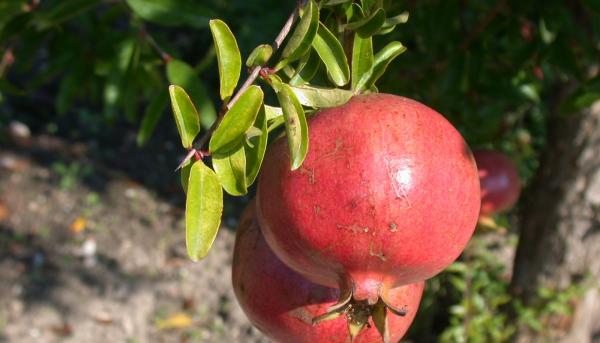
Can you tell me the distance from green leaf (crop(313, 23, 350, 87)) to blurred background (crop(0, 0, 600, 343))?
0.14m

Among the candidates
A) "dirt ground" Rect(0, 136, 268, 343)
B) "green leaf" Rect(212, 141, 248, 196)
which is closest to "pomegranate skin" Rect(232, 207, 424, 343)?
"green leaf" Rect(212, 141, 248, 196)

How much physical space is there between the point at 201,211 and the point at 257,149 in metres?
0.09

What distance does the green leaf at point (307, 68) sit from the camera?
2.43ft

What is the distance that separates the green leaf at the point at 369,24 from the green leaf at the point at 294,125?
12cm

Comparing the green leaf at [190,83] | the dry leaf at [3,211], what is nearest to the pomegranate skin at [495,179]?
the green leaf at [190,83]

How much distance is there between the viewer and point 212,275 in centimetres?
299

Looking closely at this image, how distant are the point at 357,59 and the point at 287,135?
6.0 inches

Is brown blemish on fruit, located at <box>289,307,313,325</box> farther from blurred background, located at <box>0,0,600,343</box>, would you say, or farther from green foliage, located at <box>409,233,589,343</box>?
green foliage, located at <box>409,233,589,343</box>

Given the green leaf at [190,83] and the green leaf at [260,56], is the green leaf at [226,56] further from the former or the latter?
the green leaf at [190,83]

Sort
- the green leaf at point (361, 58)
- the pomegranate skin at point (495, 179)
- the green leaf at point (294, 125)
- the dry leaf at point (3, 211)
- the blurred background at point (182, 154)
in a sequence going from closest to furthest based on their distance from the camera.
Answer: the green leaf at point (294, 125) → the green leaf at point (361, 58) → the blurred background at point (182, 154) → the pomegranate skin at point (495, 179) → the dry leaf at point (3, 211)

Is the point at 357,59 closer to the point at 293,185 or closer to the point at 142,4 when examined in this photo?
the point at 293,185

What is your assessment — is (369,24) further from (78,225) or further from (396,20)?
(78,225)

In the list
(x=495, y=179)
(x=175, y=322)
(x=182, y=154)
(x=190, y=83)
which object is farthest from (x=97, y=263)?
(x=190, y=83)

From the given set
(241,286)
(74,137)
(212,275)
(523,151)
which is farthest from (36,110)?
(241,286)
